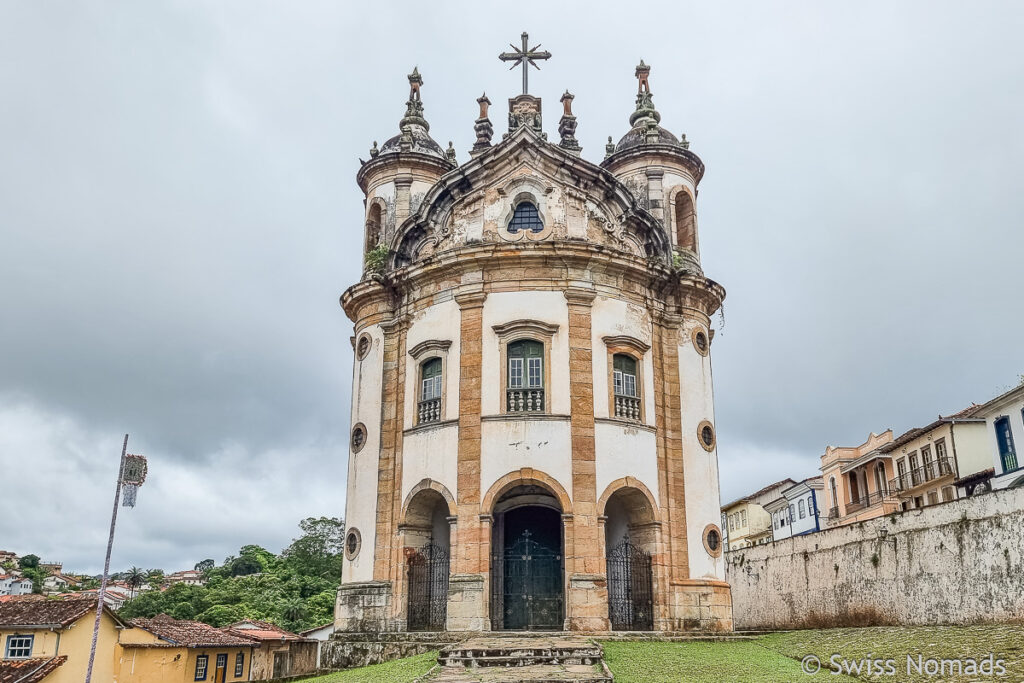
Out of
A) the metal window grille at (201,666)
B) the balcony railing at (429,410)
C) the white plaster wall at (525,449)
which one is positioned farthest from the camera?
the metal window grille at (201,666)

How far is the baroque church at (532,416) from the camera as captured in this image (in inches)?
709

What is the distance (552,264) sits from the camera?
19.2 meters

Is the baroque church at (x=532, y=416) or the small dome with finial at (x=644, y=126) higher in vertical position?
the small dome with finial at (x=644, y=126)

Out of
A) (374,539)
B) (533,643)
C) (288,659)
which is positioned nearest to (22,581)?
(288,659)

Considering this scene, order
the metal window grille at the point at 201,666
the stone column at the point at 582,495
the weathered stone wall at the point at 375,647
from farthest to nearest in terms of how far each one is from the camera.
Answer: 1. the metal window grille at the point at 201,666
2. the stone column at the point at 582,495
3. the weathered stone wall at the point at 375,647

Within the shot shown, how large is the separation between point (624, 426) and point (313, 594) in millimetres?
45625

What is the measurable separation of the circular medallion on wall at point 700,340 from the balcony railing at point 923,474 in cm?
1616

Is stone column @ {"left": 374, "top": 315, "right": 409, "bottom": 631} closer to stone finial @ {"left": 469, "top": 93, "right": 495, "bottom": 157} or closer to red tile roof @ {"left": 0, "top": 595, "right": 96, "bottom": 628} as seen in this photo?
stone finial @ {"left": 469, "top": 93, "right": 495, "bottom": 157}

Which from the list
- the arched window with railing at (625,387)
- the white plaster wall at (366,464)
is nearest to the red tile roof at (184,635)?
the white plaster wall at (366,464)

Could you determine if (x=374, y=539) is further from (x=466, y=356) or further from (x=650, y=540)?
(x=650, y=540)

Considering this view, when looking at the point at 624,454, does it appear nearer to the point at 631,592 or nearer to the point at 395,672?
the point at 631,592

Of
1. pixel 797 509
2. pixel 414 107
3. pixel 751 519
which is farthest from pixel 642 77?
pixel 751 519

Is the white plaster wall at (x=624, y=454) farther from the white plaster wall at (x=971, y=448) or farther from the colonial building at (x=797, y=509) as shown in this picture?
the colonial building at (x=797, y=509)

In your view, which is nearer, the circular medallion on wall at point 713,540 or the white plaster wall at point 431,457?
the white plaster wall at point 431,457
